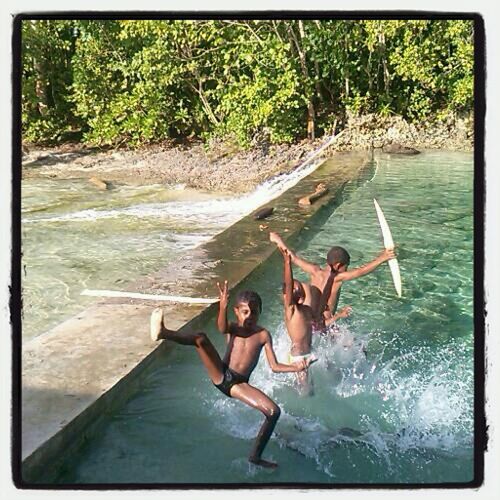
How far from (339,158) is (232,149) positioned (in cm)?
78

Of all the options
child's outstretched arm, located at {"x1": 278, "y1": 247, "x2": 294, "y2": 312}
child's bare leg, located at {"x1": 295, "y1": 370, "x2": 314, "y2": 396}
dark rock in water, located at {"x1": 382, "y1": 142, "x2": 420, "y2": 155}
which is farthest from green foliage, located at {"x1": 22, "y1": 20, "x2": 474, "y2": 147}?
child's bare leg, located at {"x1": 295, "y1": 370, "x2": 314, "y2": 396}

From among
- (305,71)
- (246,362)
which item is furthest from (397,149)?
(246,362)

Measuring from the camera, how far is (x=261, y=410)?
9.71 feet

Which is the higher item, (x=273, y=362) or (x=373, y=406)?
(x=273, y=362)

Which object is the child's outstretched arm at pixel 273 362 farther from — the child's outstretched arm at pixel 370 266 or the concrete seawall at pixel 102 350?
the concrete seawall at pixel 102 350

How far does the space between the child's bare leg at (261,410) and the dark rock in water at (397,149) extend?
290cm

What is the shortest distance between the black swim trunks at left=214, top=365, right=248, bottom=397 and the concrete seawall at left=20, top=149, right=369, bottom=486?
19.3 inches

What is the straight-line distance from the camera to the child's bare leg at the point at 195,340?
8.90 ft

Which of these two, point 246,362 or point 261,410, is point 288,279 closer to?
point 246,362

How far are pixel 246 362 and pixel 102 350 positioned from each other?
30.7 inches

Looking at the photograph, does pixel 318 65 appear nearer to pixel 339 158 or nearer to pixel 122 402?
pixel 339 158

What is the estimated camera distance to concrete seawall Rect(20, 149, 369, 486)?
Answer: 288 cm

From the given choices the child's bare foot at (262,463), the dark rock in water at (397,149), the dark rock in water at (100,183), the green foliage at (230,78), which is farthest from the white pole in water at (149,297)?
the dark rock in water at (397,149)

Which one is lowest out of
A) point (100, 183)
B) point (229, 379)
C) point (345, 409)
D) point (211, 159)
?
point (345, 409)
